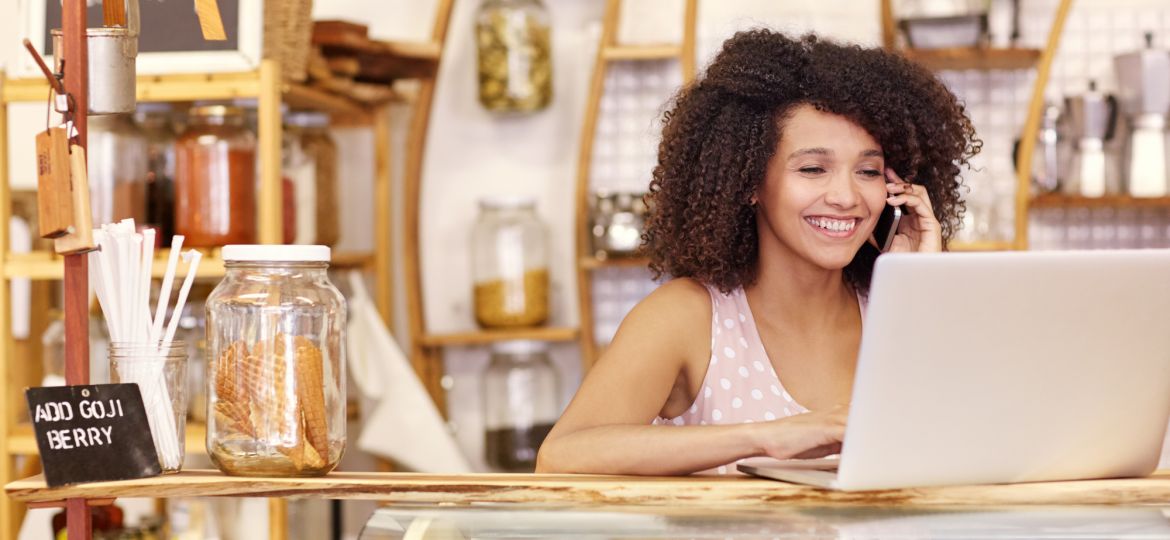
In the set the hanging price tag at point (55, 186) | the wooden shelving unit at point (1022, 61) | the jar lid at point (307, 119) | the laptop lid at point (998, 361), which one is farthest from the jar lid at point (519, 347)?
the laptop lid at point (998, 361)

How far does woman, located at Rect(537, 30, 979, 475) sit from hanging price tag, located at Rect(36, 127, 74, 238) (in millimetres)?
660

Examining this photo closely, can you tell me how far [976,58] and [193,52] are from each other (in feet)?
6.36

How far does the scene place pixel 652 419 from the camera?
1.68 metres

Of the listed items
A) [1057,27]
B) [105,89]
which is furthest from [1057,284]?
[1057,27]

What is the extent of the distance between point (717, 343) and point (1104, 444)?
Answer: 0.69m

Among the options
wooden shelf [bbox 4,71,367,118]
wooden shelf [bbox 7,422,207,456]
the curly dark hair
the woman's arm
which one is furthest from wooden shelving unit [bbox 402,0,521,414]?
the woman's arm

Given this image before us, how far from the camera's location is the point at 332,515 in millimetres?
3176

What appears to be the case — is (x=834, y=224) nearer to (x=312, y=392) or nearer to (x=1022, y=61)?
(x=312, y=392)

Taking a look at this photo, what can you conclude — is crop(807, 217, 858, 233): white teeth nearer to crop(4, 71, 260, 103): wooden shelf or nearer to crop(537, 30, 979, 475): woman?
crop(537, 30, 979, 475): woman

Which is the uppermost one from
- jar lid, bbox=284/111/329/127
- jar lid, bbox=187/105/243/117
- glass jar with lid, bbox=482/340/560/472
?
jar lid, bbox=284/111/329/127

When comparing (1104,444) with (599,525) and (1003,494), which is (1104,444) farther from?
(599,525)

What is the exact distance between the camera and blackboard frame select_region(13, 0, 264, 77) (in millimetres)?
2262

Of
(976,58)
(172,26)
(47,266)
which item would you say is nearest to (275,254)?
(172,26)

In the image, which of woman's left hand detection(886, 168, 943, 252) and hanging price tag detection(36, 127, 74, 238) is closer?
hanging price tag detection(36, 127, 74, 238)
